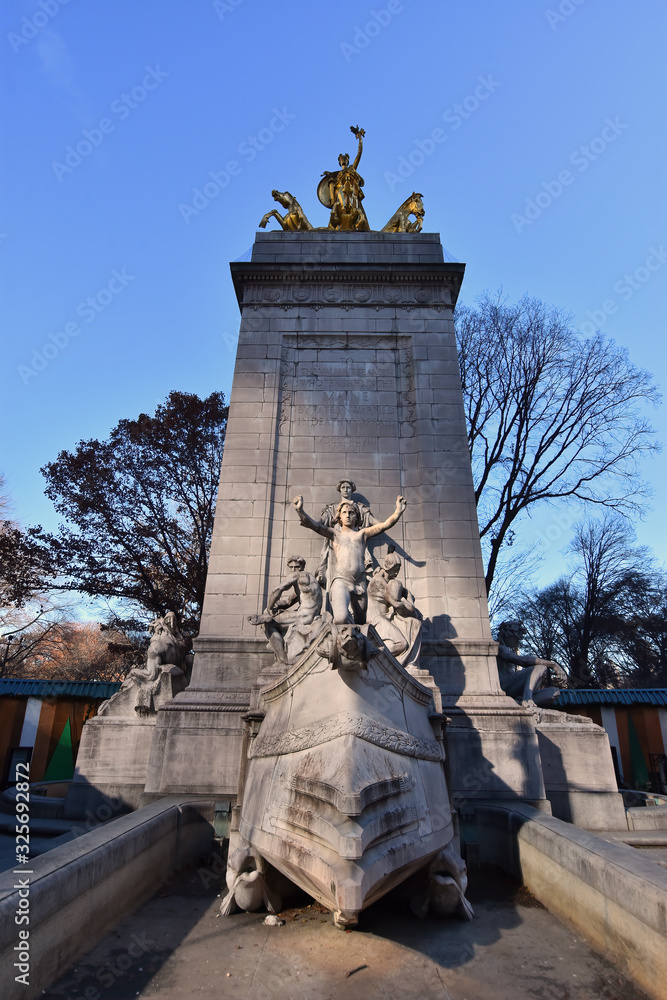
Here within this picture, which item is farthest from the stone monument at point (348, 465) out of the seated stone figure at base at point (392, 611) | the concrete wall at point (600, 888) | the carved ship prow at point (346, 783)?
the carved ship prow at point (346, 783)

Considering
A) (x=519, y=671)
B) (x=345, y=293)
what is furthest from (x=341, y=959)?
(x=345, y=293)

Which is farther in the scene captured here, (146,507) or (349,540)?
(146,507)

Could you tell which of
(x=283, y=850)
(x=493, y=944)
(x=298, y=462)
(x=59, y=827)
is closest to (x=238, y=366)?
(x=298, y=462)

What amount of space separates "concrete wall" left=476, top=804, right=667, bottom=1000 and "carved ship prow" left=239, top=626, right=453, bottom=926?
128 cm

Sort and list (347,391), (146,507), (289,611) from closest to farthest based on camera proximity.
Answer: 1. (289,611)
2. (347,391)
3. (146,507)

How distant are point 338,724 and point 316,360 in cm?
987

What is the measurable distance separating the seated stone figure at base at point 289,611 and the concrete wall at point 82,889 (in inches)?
116

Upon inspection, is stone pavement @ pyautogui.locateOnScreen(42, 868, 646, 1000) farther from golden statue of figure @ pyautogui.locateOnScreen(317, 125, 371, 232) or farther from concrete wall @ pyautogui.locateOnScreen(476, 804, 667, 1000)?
golden statue of figure @ pyautogui.locateOnScreen(317, 125, 371, 232)

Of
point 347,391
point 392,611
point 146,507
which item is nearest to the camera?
point 392,611

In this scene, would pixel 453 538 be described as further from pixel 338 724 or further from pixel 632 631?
pixel 632 631

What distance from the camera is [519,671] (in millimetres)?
11047

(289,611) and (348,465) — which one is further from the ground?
(348,465)

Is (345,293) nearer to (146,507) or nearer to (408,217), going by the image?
(408,217)

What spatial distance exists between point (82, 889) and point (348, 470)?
8.89 metres
